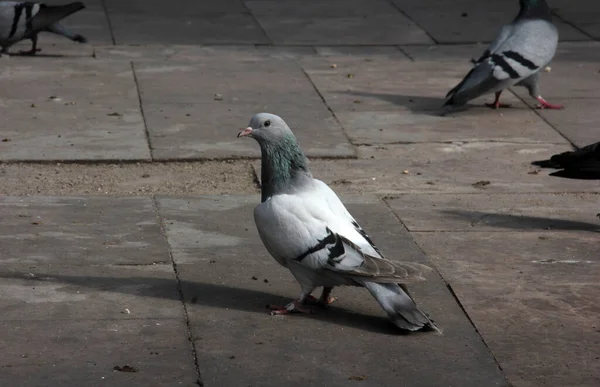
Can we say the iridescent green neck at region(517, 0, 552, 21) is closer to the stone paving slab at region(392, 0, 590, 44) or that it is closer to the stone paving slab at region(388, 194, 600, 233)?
the stone paving slab at region(392, 0, 590, 44)

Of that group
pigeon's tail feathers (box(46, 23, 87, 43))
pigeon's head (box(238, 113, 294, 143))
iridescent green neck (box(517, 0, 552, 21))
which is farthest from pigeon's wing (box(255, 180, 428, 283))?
pigeon's tail feathers (box(46, 23, 87, 43))

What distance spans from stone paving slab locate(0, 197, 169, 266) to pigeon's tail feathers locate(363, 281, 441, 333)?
5.21 ft

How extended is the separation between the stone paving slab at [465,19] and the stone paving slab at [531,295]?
6437mm

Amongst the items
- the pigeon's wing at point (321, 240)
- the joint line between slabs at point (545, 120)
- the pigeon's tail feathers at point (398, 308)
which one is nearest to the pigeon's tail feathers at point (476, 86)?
the joint line between slabs at point (545, 120)

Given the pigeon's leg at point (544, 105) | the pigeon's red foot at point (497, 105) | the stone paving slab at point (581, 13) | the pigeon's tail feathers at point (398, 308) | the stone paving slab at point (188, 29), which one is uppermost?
the pigeon's tail feathers at point (398, 308)

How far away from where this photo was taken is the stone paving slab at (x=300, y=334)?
16.9ft

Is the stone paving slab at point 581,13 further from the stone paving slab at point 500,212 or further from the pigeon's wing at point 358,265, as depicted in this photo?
the pigeon's wing at point 358,265

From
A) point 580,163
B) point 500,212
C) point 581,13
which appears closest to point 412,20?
point 581,13

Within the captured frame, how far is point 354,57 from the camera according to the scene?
12.8m

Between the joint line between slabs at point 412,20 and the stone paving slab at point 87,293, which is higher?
the stone paving slab at point 87,293

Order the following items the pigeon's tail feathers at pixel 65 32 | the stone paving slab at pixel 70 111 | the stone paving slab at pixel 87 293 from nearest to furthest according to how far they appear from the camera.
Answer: the stone paving slab at pixel 87 293 → the stone paving slab at pixel 70 111 → the pigeon's tail feathers at pixel 65 32

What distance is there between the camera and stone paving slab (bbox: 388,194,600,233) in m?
7.39

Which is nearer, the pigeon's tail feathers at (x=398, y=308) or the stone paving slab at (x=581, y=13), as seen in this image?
the pigeon's tail feathers at (x=398, y=308)

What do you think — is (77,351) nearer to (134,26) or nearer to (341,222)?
(341,222)
